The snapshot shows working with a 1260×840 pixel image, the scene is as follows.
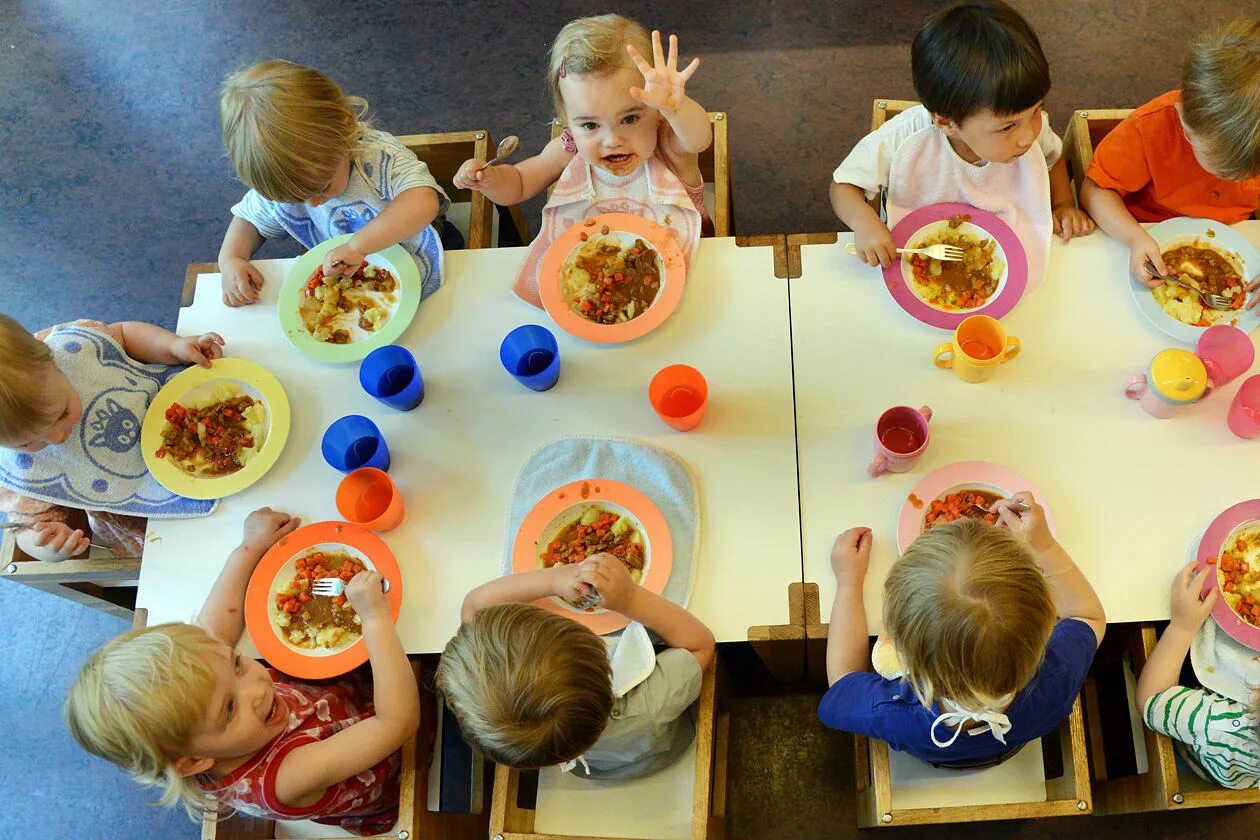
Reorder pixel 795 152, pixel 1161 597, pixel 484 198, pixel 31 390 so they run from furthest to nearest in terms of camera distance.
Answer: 1. pixel 795 152
2. pixel 484 198
3. pixel 31 390
4. pixel 1161 597

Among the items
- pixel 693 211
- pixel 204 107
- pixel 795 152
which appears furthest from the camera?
pixel 204 107

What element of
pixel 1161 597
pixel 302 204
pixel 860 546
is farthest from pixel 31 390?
pixel 1161 597

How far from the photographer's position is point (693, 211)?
67.9 inches

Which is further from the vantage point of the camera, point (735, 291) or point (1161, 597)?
point (735, 291)

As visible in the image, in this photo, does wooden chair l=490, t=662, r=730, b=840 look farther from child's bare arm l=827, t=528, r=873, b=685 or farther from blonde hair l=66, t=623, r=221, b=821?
blonde hair l=66, t=623, r=221, b=821

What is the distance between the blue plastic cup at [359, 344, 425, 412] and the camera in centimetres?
157

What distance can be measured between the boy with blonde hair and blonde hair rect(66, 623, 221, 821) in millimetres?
366

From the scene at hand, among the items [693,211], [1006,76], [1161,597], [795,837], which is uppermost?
[1006,76]

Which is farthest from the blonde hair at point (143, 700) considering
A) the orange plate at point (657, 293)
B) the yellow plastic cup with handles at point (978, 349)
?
the yellow plastic cup with handles at point (978, 349)

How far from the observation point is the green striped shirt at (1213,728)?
1.34 metres

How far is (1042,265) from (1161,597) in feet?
1.94

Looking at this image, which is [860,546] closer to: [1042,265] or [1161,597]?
[1161,597]

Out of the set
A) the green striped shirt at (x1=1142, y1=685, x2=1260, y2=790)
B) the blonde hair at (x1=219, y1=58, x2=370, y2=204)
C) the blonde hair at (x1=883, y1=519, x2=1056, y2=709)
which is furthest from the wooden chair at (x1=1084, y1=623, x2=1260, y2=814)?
the blonde hair at (x1=219, y1=58, x2=370, y2=204)

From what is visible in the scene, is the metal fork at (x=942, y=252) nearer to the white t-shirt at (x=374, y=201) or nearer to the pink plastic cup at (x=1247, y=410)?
the pink plastic cup at (x=1247, y=410)
